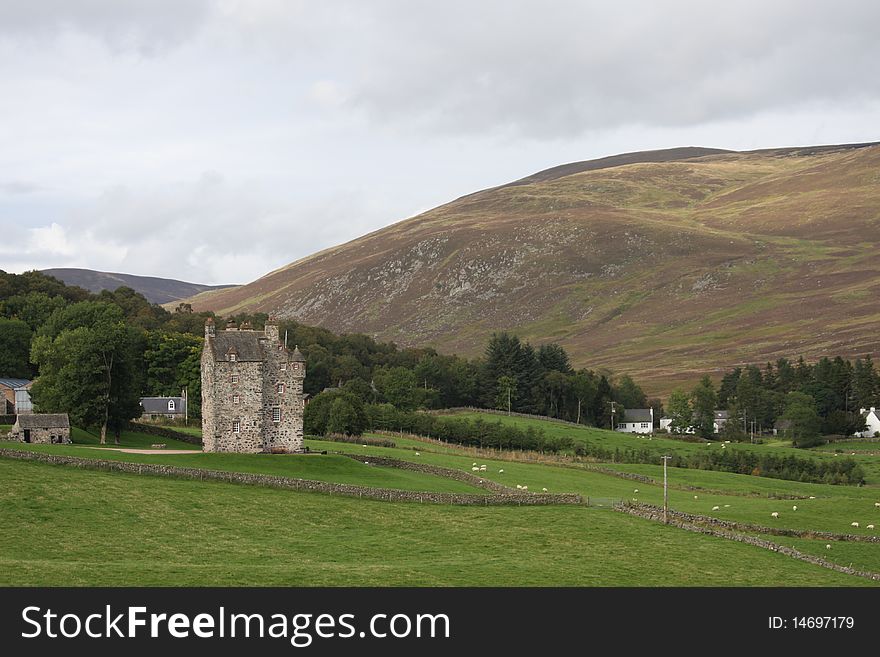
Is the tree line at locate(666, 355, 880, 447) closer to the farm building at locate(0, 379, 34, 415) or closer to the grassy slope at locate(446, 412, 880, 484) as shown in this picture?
the grassy slope at locate(446, 412, 880, 484)

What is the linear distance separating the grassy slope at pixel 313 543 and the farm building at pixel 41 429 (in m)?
15.4

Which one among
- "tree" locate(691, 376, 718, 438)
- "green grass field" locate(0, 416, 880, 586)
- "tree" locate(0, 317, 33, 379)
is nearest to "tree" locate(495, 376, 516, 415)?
"tree" locate(691, 376, 718, 438)

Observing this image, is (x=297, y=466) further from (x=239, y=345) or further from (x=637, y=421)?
(x=637, y=421)

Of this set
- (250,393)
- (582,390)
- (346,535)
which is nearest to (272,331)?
(250,393)

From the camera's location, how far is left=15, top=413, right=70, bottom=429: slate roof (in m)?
80.6

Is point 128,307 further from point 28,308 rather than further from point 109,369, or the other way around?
point 109,369

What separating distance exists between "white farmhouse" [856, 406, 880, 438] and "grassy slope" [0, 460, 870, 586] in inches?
3995

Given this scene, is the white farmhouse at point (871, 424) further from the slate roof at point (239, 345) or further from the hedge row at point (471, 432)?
the slate roof at point (239, 345)

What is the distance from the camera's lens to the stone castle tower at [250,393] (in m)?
81.5

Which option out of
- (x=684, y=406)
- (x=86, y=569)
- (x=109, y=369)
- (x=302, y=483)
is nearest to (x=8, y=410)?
(x=109, y=369)

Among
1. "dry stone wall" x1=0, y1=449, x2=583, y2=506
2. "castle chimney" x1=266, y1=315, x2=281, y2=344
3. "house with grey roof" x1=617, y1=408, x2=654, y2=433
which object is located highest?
"castle chimney" x1=266, y1=315, x2=281, y2=344

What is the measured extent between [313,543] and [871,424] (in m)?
128

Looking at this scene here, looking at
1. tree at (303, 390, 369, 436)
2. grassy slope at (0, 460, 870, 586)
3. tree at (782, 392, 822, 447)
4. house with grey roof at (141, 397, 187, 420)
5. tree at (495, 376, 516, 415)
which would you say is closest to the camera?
grassy slope at (0, 460, 870, 586)

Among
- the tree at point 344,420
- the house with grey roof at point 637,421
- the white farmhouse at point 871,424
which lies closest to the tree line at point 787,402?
the white farmhouse at point 871,424
